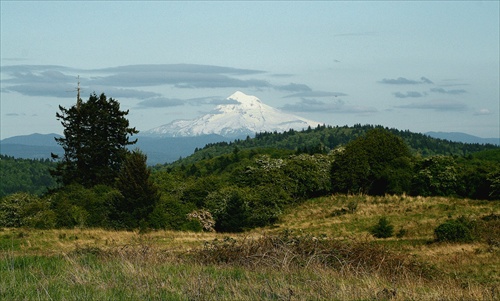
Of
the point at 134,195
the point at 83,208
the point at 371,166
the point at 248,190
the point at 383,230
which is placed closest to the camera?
the point at 383,230

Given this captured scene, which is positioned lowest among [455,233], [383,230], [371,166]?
[383,230]

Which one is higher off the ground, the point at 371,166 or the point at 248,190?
the point at 371,166

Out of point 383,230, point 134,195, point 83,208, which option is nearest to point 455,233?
point 383,230

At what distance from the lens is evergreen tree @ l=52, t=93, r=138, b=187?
83.0 meters

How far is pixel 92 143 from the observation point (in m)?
83.1

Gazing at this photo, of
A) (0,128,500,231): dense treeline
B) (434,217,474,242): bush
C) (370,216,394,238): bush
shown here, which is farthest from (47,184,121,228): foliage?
(434,217,474,242): bush

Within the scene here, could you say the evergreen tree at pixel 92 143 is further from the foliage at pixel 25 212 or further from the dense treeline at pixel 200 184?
the foliage at pixel 25 212

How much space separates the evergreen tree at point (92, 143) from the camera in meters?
83.0

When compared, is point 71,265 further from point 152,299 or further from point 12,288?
point 152,299

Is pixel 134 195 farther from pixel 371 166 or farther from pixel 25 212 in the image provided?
pixel 371 166

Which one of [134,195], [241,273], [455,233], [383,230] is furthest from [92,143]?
[241,273]

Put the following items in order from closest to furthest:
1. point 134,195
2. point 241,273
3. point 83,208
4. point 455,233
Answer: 1. point 241,273
2. point 455,233
3. point 134,195
4. point 83,208

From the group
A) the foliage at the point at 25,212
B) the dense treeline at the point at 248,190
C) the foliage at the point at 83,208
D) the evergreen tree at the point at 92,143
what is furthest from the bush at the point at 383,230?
the evergreen tree at the point at 92,143

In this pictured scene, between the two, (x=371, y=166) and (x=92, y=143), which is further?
(x=92, y=143)
